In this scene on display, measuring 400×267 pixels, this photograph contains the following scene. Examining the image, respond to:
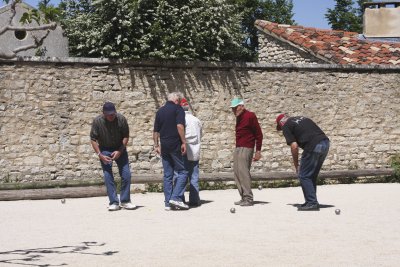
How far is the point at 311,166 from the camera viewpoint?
1048 cm

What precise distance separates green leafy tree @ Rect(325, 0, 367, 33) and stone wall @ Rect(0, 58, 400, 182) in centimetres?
2726

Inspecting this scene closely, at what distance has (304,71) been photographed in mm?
17156

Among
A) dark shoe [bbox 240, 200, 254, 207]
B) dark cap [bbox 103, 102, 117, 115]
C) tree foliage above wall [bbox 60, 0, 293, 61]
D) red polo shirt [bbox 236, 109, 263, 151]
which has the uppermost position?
tree foliage above wall [bbox 60, 0, 293, 61]

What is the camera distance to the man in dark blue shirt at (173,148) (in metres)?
10.8

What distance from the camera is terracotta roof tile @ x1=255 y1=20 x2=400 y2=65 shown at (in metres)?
19.5

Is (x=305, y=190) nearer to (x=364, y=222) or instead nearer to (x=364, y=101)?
(x=364, y=222)

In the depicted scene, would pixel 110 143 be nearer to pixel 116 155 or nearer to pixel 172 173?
pixel 116 155

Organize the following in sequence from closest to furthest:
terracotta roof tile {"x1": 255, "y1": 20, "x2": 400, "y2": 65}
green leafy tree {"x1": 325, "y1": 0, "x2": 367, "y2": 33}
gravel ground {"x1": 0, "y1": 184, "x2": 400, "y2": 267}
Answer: gravel ground {"x1": 0, "y1": 184, "x2": 400, "y2": 267} < terracotta roof tile {"x1": 255, "y1": 20, "x2": 400, "y2": 65} < green leafy tree {"x1": 325, "y1": 0, "x2": 367, "y2": 33}

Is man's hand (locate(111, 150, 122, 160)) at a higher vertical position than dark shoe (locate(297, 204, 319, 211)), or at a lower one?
higher

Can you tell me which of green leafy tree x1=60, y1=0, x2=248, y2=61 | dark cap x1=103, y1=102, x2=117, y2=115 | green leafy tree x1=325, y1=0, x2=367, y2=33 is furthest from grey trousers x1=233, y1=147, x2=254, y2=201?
green leafy tree x1=325, y1=0, x2=367, y2=33

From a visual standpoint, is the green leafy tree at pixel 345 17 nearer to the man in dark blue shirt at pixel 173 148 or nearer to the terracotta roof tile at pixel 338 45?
the terracotta roof tile at pixel 338 45

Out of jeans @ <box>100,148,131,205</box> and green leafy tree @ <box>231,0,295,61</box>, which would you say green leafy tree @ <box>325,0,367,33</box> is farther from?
jeans @ <box>100,148,131,205</box>

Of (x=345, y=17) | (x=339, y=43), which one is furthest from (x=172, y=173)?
(x=345, y=17)

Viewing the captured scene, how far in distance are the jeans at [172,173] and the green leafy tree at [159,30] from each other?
5043 millimetres
